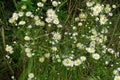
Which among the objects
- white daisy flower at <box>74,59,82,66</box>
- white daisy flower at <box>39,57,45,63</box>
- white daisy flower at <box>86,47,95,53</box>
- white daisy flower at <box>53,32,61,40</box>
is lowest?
white daisy flower at <box>74,59,82,66</box>

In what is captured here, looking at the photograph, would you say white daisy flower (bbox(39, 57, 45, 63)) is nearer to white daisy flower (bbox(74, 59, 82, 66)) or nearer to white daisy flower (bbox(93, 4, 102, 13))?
white daisy flower (bbox(74, 59, 82, 66))

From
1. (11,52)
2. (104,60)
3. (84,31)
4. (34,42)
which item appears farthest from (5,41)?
(104,60)

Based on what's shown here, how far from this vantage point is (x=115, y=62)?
2584 millimetres

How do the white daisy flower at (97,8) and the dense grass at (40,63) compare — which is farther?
the white daisy flower at (97,8)

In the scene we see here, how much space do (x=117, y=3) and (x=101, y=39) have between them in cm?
76

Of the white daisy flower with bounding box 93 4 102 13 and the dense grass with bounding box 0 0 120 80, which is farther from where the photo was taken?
the white daisy flower with bounding box 93 4 102 13

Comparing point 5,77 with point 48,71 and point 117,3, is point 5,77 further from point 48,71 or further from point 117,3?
point 117,3

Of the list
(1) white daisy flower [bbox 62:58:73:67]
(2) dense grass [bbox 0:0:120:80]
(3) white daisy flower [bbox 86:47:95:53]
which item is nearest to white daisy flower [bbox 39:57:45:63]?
(2) dense grass [bbox 0:0:120:80]

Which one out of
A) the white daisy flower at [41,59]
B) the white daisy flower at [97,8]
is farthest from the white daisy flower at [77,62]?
the white daisy flower at [97,8]

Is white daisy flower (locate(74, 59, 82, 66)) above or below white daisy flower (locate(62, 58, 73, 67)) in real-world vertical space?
below

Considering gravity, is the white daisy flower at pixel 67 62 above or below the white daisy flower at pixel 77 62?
above

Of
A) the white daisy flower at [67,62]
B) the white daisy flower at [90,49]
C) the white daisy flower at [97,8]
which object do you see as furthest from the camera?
the white daisy flower at [97,8]

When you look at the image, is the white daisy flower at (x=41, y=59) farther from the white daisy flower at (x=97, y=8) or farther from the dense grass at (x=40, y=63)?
the white daisy flower at (x=97, y=8)

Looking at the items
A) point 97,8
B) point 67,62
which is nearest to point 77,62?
point 67,62
